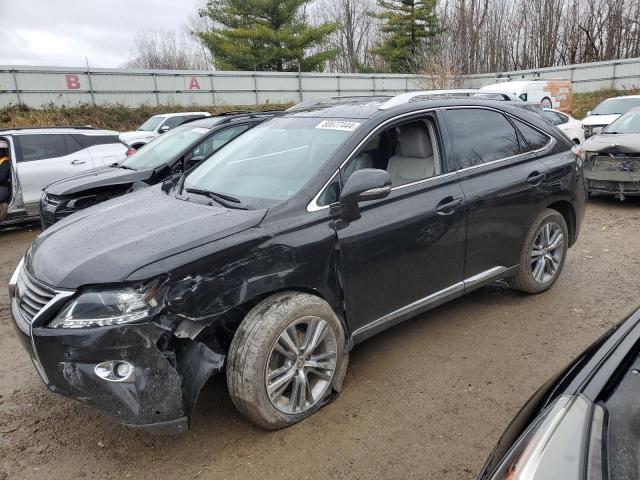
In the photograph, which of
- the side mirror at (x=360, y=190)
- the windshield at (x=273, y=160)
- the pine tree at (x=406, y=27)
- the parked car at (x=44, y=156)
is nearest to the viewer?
the side mirror at (x=360, y=190)

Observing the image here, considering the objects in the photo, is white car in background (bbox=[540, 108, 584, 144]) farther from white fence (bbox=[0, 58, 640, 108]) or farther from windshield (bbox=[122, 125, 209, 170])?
white fence (bbox=[0, 58, 640, 108])

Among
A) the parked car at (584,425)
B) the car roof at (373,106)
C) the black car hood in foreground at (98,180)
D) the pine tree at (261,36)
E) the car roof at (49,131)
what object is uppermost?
the pine tree at (261,36)

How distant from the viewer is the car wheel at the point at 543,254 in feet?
14.3

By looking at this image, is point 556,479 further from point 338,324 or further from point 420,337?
point 420,337

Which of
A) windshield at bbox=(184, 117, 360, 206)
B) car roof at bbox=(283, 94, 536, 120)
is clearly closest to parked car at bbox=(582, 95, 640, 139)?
car roof at bbox=(283, 94, 536, 120)

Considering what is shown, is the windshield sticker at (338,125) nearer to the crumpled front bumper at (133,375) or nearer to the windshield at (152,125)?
the crumpled front bumper at (133,375)

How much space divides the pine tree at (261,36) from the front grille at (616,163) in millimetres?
25719

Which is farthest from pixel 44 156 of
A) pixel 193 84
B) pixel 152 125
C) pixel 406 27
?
pixel 406 27

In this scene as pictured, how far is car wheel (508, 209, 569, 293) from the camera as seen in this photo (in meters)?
4.36

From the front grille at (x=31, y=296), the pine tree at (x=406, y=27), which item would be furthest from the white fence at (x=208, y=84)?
the front grille at (x=31, y=296)

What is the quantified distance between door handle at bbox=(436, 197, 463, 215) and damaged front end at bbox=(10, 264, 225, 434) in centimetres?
195

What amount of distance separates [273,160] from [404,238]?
1074 millimetres

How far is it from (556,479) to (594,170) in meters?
8.37

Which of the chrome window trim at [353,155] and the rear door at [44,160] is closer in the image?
the chrome window trim at [353,155]
